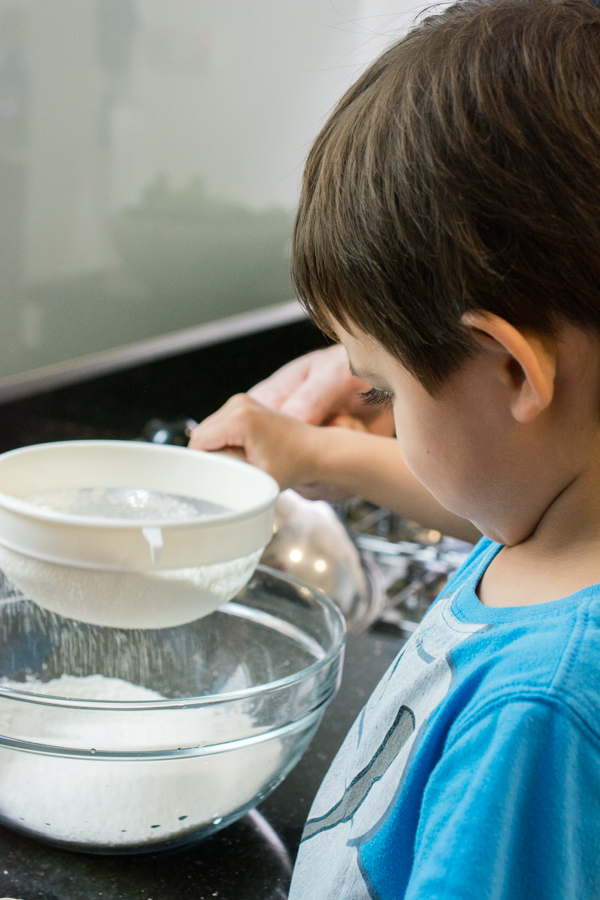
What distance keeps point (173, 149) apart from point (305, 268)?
808mm

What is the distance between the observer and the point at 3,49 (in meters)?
0.87

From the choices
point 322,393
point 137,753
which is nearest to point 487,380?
point 137,753

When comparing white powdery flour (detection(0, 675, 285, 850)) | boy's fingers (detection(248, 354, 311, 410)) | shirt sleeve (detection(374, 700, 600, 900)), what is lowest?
white powdery flour (detection(0, 675, 285, 850))

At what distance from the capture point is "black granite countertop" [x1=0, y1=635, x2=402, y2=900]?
0.52 meters

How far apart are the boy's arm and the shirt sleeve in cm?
43

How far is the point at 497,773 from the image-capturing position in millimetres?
337

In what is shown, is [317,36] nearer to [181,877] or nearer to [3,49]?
[3,49]

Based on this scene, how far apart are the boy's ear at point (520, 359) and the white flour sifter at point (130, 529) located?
191 millimetres

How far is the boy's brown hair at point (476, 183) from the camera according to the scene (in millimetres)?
360

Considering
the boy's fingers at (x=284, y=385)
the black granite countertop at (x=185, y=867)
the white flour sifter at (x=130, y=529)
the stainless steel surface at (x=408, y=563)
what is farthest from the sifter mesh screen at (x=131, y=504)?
the stainless steel surface at (x=408, y=563)

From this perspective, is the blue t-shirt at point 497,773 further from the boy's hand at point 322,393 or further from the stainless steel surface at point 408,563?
the stainless steel surface at point 408,563

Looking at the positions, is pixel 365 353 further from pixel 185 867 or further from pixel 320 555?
pixel 320 555

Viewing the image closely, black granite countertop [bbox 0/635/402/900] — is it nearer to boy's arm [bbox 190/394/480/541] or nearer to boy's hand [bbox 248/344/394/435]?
boy's arm [bbox 190/394/480/541]

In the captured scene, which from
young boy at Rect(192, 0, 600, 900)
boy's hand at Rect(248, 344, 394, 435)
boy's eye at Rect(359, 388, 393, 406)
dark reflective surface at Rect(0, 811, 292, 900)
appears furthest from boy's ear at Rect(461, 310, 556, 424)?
boy's hand at Rect(248, 344, 394, 435)
